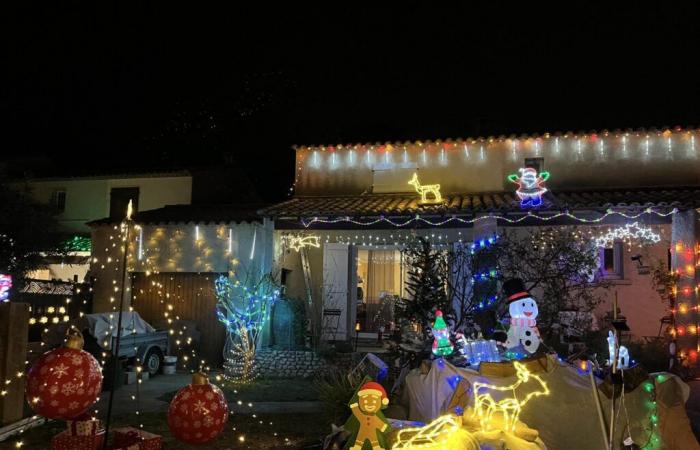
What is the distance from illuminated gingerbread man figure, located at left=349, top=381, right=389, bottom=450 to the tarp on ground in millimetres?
1528

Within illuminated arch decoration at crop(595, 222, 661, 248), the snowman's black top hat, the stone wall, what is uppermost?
illuminated arch decoration at crop(595, 222, 661, 248)

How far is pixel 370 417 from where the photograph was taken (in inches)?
202

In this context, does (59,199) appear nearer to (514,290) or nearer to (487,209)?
(487,209)

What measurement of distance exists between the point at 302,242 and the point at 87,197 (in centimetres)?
1105

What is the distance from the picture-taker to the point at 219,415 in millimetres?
5117

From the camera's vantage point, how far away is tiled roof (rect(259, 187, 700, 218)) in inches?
465

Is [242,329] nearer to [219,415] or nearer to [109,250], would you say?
[109,250]

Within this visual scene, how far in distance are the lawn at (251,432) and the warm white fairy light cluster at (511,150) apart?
823 centimetres

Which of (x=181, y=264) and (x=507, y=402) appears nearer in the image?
(x=507, y=402)

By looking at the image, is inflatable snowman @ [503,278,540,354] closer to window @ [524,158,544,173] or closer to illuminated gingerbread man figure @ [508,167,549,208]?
illuminated gingerbread man figure @ [508,167,549,208]

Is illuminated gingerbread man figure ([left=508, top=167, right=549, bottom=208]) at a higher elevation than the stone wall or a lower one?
higher

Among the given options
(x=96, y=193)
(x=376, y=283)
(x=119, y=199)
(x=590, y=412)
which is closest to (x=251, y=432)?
(x=590, y=412)

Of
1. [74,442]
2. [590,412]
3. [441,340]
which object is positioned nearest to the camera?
[74,442]

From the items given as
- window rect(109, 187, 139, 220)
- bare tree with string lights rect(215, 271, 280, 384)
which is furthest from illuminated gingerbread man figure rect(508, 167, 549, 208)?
window rect(109, 187, 139, 220)
